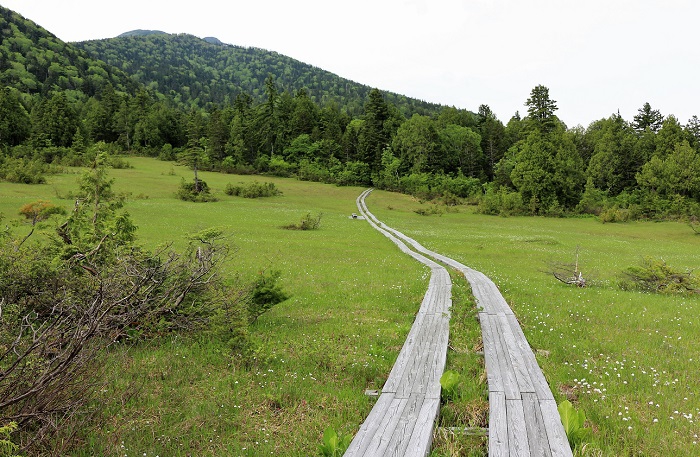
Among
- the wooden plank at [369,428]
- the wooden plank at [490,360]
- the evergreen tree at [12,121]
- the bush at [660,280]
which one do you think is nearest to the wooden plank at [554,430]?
the wooden plank at [490,360]

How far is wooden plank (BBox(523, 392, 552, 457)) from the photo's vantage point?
4.51m

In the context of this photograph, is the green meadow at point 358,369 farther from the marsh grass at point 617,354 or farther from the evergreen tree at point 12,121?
the evergreen tree at point 12,121

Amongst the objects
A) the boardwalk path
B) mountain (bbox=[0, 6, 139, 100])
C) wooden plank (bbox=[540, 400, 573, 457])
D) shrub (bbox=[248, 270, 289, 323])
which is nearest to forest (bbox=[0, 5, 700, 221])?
mountain (bbox=[0, 6, 139, 100])

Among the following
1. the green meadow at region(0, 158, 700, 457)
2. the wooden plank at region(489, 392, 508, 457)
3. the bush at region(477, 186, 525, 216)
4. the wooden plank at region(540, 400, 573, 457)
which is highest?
the bush at region(477, 186, 525, 216)

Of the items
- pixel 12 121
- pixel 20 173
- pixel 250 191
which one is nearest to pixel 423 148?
pixel 250 191

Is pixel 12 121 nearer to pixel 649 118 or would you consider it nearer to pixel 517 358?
pixel 517 358

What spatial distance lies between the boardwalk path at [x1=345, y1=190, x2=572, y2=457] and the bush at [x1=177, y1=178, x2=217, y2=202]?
5580 centimetres

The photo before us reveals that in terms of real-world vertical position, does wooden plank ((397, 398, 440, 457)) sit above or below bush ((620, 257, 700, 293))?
below

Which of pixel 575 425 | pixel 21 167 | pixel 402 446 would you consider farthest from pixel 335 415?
pixel 21 167

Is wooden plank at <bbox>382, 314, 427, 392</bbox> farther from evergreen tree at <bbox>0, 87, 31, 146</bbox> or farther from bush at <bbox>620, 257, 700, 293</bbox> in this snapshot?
evergreen tree at <bbox>0, 87, 31, 146</bbox>

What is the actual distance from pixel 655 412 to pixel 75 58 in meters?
239

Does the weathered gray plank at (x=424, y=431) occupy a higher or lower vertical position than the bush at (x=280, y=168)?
lower

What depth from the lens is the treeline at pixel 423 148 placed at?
70125 mm

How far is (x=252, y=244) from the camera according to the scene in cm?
2983
